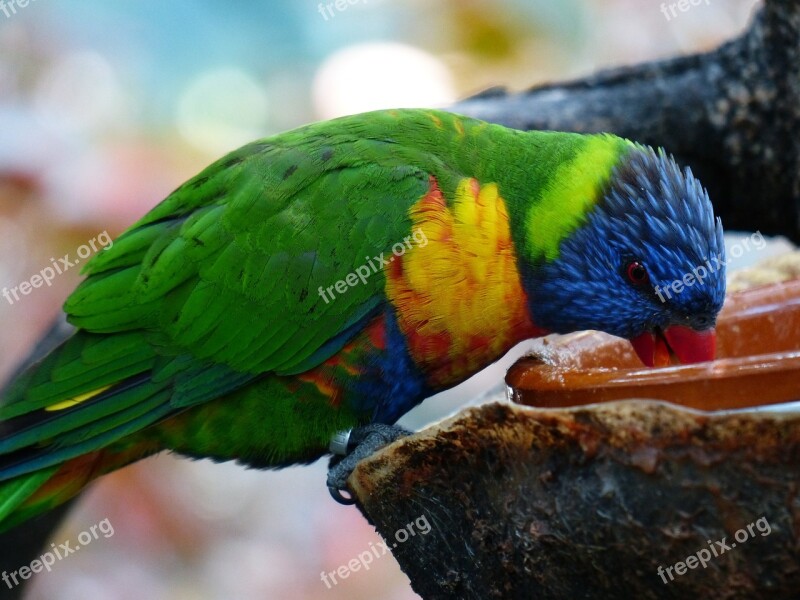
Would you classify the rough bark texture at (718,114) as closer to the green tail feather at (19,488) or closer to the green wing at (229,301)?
the green wing at (229,301)

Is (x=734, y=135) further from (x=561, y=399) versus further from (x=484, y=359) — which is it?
(x=561, y=399)

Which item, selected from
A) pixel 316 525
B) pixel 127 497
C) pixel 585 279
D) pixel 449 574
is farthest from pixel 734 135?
pixel 127 497

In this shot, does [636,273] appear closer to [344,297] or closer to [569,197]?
[569,197]

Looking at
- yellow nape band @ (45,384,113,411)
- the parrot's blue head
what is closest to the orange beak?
the parrot's blue head

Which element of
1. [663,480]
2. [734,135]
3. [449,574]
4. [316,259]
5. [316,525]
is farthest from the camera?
[316,525]

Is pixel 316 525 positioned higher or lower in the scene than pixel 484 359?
lower

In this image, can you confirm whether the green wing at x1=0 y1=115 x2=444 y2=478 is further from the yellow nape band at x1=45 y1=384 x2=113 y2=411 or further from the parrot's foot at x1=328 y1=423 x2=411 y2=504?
the parrot's foot at x1=328 y1=423 x2=411 y2=504

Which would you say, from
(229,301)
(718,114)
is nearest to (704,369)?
(229,301)
